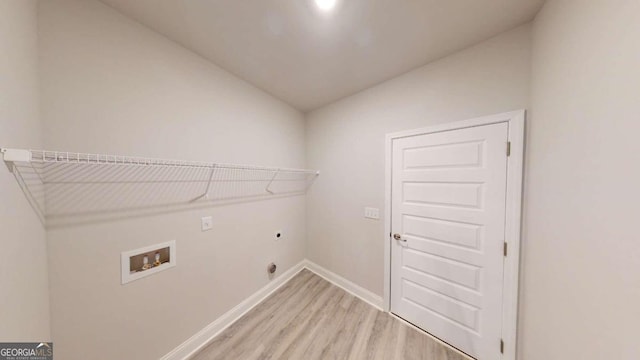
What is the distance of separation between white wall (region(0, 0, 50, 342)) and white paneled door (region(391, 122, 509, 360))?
224 centimetres

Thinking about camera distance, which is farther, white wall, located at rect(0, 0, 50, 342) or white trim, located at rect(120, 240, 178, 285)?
white trim, located at rect(120, 240, 178, 285)

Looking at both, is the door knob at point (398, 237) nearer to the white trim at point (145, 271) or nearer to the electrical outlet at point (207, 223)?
the electrical outlet at point (207, 223)

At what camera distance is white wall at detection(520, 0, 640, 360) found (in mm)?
623

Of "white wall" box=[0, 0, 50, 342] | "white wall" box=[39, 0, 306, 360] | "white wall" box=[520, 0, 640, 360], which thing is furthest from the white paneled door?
"white wall" box=[0, 0, 50, 342]

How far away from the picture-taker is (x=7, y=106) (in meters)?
0.67

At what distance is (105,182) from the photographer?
1.09 meters

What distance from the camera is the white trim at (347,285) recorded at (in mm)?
2016

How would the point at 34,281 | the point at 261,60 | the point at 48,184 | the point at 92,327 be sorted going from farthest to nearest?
the point at 261,60 → the point at 92,327 → the point at 48,184 → the point at 34,281

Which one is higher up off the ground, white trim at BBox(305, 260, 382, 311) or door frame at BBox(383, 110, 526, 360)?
door frame at BBox(383, 110, 526, 360)

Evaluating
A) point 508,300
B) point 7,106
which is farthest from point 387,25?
point 508,300

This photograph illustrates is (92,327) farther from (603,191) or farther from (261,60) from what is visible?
(603,191)

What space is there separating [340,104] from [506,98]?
1.56 m

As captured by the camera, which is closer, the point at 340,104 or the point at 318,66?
the point at 318,66

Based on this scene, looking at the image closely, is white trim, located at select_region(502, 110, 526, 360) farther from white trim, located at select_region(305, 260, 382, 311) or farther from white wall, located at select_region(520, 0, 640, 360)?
white trim, located at select_region(305, 260, 382, 311)
